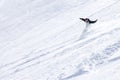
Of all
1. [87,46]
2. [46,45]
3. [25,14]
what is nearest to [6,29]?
[25,14]

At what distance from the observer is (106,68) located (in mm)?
6941

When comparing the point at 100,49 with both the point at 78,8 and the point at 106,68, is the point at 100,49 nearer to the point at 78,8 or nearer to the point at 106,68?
the point at 106,68

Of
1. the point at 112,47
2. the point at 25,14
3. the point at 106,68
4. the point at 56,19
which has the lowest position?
the point at 106,68

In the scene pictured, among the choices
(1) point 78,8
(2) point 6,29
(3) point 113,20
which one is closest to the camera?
(3) point 113,20

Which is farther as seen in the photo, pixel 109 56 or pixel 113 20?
pixel 113 20

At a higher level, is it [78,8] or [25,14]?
[25,14]

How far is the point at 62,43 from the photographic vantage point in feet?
30.7

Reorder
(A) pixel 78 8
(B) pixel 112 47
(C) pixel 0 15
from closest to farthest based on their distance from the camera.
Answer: (B) pixel 112 47 → (A) pixel 78 8 → (C) pixel 0 15

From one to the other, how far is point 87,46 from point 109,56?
1.07 meters

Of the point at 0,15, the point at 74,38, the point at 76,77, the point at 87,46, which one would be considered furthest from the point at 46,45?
the point at 0,15

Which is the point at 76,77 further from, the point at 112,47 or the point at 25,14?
the point at 25,14

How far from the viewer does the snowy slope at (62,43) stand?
7484 mm

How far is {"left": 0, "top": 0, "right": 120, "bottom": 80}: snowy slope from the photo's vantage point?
748 centimetres

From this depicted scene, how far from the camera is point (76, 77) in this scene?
24.1 ft
